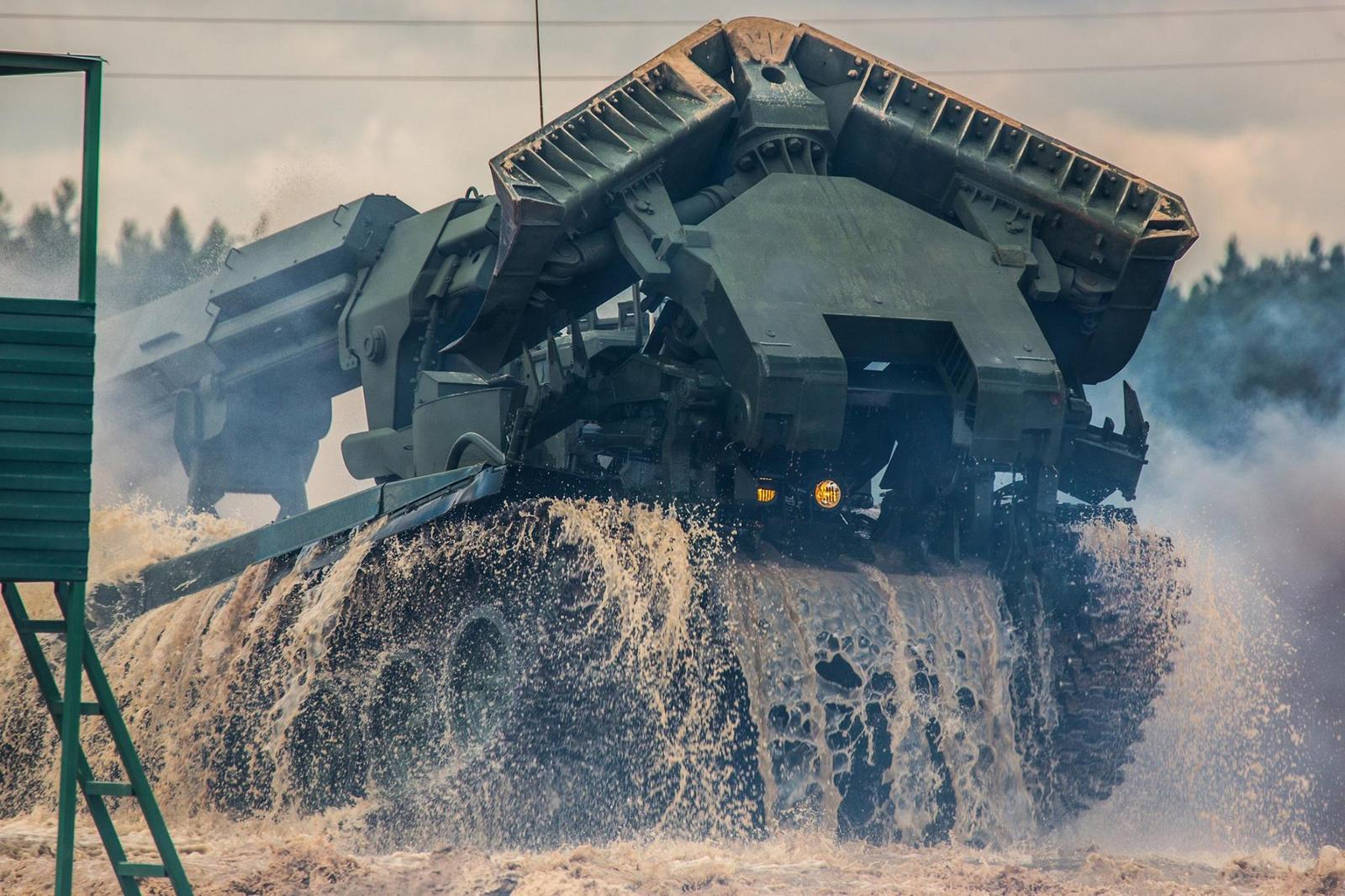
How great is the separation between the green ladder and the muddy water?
1.76 meters

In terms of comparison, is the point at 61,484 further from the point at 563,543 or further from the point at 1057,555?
the point at 1057,555

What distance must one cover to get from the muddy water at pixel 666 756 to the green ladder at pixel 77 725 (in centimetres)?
176

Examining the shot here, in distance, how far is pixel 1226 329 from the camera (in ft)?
93.9

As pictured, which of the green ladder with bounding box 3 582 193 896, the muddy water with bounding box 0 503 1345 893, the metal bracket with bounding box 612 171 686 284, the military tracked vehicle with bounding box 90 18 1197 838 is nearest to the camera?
the green ladder with bounding box 3 582 193 896

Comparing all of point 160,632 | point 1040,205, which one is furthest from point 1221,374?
point 160,632

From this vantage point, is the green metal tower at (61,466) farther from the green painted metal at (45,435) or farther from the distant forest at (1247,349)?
the distant forest at (1247,349)

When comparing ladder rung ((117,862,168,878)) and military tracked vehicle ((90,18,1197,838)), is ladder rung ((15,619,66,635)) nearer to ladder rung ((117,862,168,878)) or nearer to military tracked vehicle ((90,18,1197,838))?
ladder rung ((117,862,168,878))

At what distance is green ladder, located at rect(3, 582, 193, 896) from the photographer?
631cm

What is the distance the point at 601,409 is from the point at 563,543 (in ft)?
3.71

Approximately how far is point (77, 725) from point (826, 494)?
4933mm

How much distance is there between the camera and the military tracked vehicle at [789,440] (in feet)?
31.8

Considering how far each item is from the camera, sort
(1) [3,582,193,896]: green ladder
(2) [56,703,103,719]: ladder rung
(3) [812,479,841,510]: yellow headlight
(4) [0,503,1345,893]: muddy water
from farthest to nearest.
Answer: (3) [812,479,841,510]: yellow headlight, (4) [0,503,1345,893]: muddy water, (2) [56,703,103,719]: ladder rung, (1) [3,582,193,896]: green ladder

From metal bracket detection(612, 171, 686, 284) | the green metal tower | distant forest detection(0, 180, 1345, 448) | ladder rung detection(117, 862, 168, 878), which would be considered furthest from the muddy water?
distant forest detection(0, 180, 1345, 448)

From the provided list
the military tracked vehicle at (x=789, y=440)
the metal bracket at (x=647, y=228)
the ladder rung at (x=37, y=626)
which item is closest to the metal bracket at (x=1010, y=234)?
the military tracked vehicle at (x=789, y=440)
